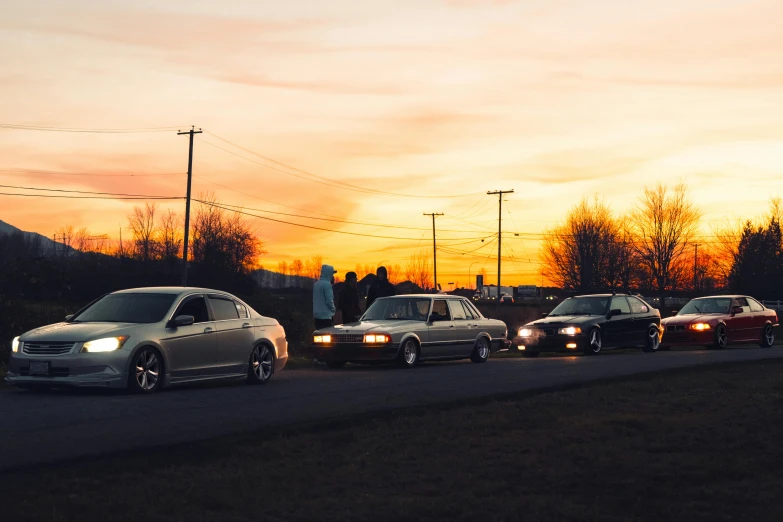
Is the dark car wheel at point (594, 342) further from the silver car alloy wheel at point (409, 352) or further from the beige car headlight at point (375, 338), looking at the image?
the beige car headlight at point (375, 338)

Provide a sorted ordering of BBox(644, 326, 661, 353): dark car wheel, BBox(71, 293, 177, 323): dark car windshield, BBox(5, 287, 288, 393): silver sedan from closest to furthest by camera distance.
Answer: BBox(5, 287, 288, 393): silver sedan, BBox(71, 293, 177, 323): dark car windshield, BBox(644, 326, 661, 353): dark car wheel

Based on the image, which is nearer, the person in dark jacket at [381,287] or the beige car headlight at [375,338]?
the beige car headlight at [375,338]

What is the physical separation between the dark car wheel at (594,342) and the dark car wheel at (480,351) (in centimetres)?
400

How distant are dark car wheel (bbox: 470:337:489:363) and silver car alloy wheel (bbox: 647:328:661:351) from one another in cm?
733

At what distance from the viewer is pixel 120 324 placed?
14508 millimetres

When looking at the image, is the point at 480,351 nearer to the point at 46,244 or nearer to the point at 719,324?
the point at 719,324

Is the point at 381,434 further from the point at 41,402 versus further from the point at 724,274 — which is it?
the point at 724,274

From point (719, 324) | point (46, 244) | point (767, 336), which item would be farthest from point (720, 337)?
point (46, 244)

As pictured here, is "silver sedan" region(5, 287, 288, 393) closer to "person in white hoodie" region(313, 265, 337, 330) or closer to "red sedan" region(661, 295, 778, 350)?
"person in white hoodie" region(313, 265, 337, 330)

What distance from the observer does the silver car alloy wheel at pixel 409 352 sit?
20016 millimetres

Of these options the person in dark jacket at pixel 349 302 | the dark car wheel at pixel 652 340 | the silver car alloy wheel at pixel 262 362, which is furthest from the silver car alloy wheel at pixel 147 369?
the dark car wheel at pixel 652 340

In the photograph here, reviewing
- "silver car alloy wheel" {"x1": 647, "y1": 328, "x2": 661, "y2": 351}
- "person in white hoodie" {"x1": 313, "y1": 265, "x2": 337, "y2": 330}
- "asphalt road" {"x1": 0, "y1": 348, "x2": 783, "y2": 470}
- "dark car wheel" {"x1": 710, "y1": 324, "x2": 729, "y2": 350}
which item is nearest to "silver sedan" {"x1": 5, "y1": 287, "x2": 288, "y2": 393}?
"asphalt road" {"x1": 0, "y1": 348, "x2": 783, "y2": 470}

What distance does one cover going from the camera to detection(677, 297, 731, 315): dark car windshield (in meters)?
30.7

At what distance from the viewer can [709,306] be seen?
102 feet
